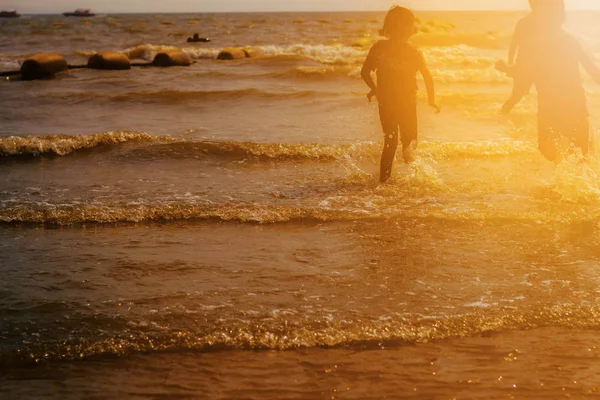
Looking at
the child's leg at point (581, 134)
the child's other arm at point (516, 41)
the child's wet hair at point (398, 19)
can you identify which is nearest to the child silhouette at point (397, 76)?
the child's wet hair at point (398, 19)

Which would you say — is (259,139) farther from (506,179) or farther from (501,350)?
(501,350)

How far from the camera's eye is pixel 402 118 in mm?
7895

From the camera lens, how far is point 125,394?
11.6ft

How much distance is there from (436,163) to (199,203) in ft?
12.5

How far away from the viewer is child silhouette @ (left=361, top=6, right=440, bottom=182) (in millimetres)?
7512

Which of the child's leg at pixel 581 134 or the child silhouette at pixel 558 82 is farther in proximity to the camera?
the child's leg at pixel 581 134

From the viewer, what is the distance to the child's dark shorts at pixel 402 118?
7849 millimetres

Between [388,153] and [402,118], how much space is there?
47cm

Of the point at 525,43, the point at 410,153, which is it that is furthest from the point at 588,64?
the point at 410,153

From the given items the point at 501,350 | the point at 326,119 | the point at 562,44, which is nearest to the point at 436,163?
the point at 562,44

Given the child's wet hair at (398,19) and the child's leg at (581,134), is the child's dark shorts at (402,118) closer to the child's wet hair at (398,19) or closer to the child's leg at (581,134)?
the child's wet hair at (398,19)

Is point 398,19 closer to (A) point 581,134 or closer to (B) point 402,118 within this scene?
(B) point 402,118

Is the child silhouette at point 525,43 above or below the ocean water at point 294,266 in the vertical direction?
above

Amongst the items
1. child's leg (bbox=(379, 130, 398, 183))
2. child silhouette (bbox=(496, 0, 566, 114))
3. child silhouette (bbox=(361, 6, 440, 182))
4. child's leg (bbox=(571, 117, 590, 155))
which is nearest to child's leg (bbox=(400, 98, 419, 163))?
child silhouette (bbox=(361, 6, 440, 182))
